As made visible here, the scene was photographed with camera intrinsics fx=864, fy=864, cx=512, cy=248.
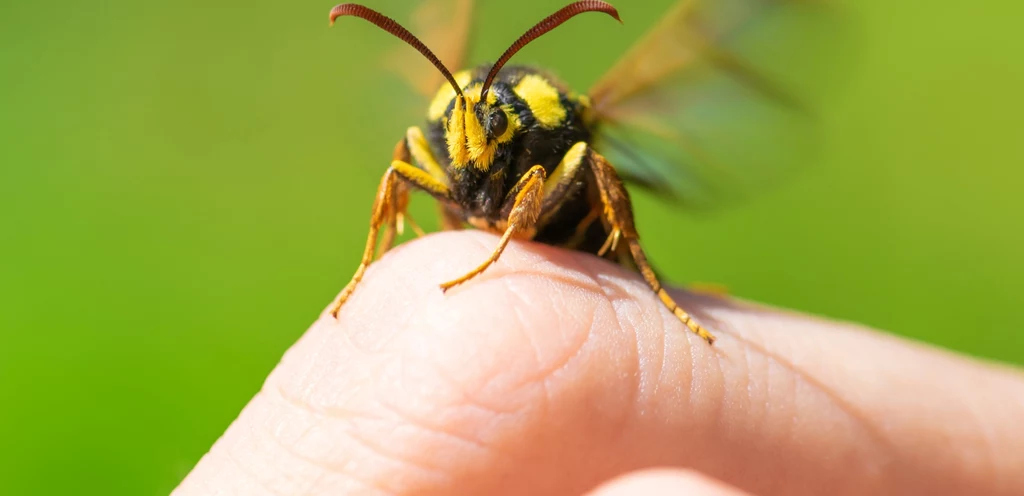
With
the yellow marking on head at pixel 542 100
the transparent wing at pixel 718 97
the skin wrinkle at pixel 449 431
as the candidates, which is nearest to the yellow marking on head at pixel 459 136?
the yellow marking on head at pixel 542 100

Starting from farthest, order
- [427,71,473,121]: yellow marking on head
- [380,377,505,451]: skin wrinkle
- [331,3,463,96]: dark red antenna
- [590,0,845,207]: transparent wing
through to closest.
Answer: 1. [590,0,845,207]: transparent wing
2. [427,71,473,121]: yellow marking on head
3. [331,3,463,96]: dark red antenna
4. [380,377,505,451]: skin wrinkle

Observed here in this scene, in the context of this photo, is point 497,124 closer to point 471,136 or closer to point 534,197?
point 471,136

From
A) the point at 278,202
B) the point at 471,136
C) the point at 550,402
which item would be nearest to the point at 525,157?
the point at 471,136

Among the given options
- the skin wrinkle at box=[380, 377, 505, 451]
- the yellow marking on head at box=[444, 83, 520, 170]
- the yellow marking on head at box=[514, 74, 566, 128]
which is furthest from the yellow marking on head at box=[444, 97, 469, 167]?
the skin wrinkle at box=[380, 377, 505, 451]

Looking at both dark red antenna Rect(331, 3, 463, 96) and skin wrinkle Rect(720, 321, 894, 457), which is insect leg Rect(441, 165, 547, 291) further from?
skin wrinkle Rect(720, 321, 894, 457)

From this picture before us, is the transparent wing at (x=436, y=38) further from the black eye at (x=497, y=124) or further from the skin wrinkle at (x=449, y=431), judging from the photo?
the skin wrinkle at (x=449, y=431)

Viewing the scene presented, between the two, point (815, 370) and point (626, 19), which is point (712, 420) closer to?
point (815, 370)
